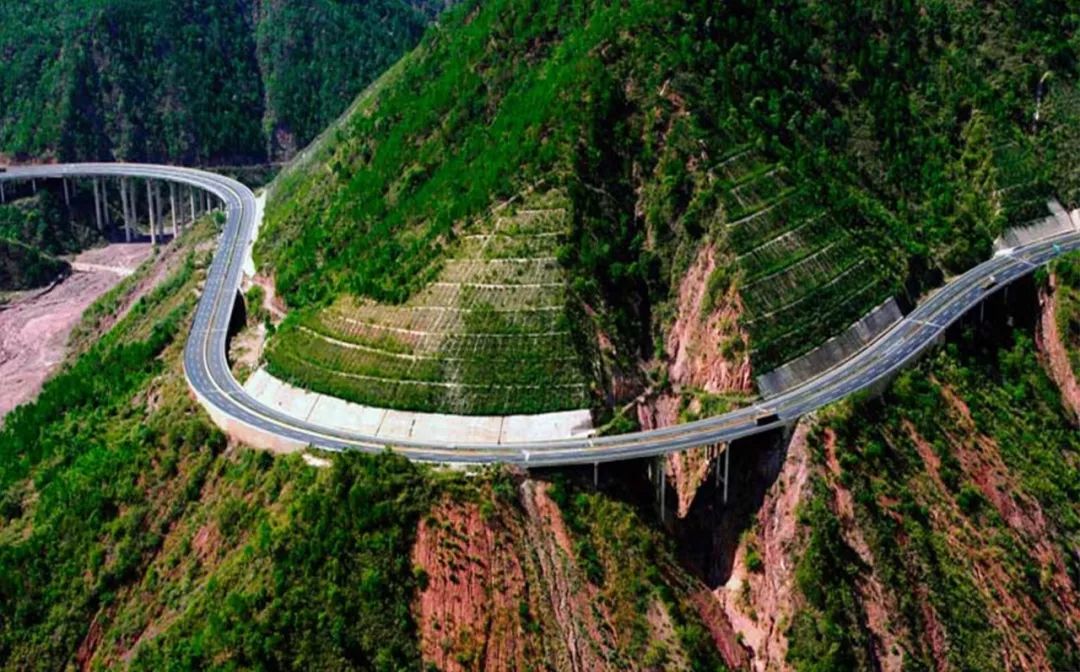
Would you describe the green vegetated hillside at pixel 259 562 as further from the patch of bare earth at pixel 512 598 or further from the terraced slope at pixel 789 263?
the terraced slope at pixel 789 263

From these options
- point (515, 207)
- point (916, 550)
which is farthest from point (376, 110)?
point (916, 550)

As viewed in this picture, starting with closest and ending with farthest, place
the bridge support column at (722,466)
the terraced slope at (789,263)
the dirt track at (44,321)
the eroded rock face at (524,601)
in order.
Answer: the eroded rock face at (524,601) → the bridge support column at (722,466) → the terraced slope at (789,263) → the dirt track at (44,321)

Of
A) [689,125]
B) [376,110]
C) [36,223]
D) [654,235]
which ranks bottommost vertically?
[654,235]

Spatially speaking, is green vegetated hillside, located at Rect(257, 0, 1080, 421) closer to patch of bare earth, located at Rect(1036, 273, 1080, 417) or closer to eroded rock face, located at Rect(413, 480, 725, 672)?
patch of bare earth, located at Rect(1036, 273, 1080, 417)

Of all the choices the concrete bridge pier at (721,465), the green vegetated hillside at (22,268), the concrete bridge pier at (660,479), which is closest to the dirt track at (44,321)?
the green vegetated hillside at (22,268)

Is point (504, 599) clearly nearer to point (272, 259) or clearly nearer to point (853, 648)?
point (853, 648)

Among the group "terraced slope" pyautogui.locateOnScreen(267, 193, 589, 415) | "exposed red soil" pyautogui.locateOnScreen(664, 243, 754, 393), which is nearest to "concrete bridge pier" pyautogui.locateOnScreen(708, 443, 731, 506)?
"exposed red soil" pyautogui.locateOnScreen(664, 243, 754, 393)

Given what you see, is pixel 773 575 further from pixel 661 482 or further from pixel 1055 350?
pixel 1055 350
